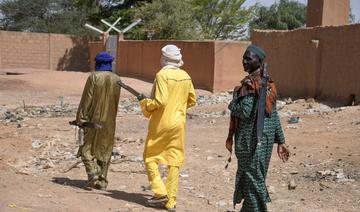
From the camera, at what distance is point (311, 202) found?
20.2 ft

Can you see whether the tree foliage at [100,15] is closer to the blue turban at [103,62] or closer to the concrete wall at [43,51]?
the concrete wall at [43,51]

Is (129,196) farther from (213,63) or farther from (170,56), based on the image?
(213,63)

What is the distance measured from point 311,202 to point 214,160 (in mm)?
2184

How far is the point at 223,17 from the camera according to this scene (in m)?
38.9

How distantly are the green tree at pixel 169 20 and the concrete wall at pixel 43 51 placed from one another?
556 cm

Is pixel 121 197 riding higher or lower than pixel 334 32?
lower

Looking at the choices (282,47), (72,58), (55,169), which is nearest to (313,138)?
(55,169)

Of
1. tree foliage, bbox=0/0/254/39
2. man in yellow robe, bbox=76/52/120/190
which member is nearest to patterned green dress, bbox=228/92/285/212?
man in yellow robe, bbox=76/52/120/190

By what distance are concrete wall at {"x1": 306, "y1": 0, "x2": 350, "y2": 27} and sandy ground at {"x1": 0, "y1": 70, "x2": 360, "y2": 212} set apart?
11.2ft

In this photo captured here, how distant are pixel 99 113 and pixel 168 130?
963 millimetres

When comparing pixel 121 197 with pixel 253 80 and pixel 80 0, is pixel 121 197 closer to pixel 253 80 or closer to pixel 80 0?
pixel 253 80

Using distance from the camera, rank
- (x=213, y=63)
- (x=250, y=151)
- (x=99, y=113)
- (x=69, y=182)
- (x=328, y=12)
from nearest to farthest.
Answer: (x=250, y=151)
(x=99, y=113)
(x=69, y=182)
(x=328, y=12)
(x=213, y=63)

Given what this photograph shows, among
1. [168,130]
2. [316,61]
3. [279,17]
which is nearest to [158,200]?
[168,130]

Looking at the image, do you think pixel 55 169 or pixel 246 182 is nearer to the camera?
pixel 246 182
